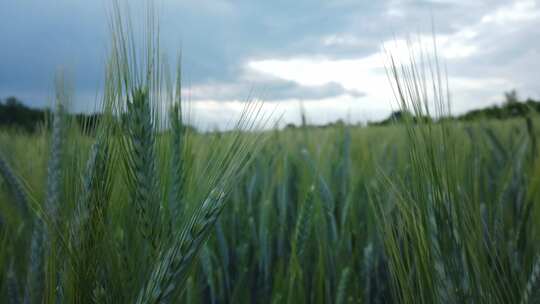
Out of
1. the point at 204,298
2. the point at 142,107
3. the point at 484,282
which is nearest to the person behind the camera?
the point at 484,282

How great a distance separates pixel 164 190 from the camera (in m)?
0.79

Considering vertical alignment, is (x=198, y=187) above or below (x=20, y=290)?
above

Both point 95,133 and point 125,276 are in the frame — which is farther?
point 95,133

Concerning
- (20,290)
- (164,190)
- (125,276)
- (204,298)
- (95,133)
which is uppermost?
(95,133)

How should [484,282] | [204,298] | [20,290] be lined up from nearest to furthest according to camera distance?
1. [484,282]
2. [20,290]
3. [204,298]

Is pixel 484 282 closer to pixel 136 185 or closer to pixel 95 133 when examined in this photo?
pixel 136 185

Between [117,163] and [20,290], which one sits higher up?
[117,163]

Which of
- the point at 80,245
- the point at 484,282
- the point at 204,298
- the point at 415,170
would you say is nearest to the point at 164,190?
the point at 80,245

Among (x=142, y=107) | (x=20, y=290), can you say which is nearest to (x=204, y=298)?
(x=20, y=290)

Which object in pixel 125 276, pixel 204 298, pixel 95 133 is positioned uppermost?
pixel 95 133

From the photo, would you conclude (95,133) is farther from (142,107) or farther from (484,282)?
(484,282)

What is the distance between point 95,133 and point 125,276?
0.29m

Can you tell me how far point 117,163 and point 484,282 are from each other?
1.98ft

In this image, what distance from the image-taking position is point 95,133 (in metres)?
0.84
